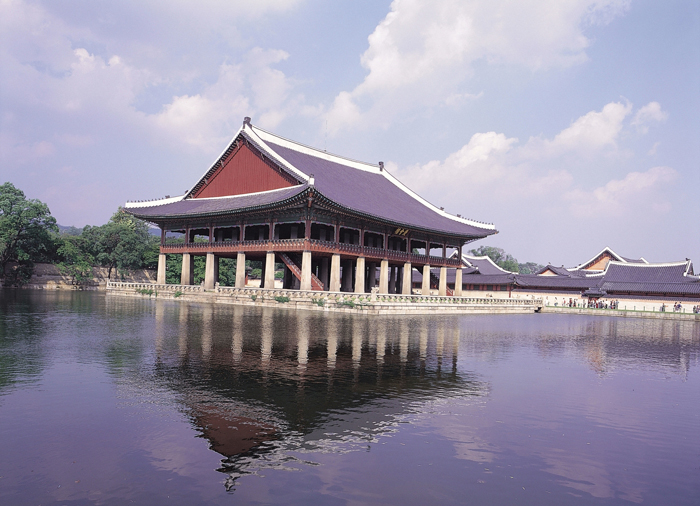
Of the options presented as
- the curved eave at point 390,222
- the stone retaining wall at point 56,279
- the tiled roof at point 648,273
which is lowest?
the stone retaining wall at point 56,279

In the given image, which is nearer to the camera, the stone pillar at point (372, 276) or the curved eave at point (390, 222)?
the curved eave at point (390, 222)

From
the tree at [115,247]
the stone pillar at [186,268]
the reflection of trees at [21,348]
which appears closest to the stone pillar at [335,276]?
the stone pillar at [186,268]

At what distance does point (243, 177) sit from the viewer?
2140 inches

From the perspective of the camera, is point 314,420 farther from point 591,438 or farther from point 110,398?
point 591,438

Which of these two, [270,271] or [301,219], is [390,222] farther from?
→ [270,271]

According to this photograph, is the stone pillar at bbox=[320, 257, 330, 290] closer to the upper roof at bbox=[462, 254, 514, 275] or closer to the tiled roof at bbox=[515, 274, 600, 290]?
the upper roof at bbox=[462, 254, 514, 275]

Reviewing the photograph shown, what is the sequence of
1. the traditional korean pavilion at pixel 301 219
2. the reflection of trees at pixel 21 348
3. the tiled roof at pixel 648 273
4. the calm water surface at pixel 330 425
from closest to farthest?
the calm water surface at pixel 330 425
the reflection of trees at pixel 21 348
the traditional korean pavilion at pixel 301 219
the tiled roof at pixel 648 273

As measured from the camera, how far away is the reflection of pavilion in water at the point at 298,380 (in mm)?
9523

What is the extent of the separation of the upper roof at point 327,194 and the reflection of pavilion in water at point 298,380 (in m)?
20.6

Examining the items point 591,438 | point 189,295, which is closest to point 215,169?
point 189,295

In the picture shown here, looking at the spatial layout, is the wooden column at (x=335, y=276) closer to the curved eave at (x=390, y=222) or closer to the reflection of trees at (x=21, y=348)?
the curved eave at (x=390, y=222)

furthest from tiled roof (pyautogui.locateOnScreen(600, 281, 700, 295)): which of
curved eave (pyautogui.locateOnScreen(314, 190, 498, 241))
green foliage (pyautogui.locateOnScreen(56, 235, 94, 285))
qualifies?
green foliage (pyautogui.locateOnScreen(56, 235, 94, 285))

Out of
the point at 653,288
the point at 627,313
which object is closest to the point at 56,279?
the point at 627,313

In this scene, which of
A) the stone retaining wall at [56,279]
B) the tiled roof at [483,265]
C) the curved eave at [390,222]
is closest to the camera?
the curved eave at [390,222]
